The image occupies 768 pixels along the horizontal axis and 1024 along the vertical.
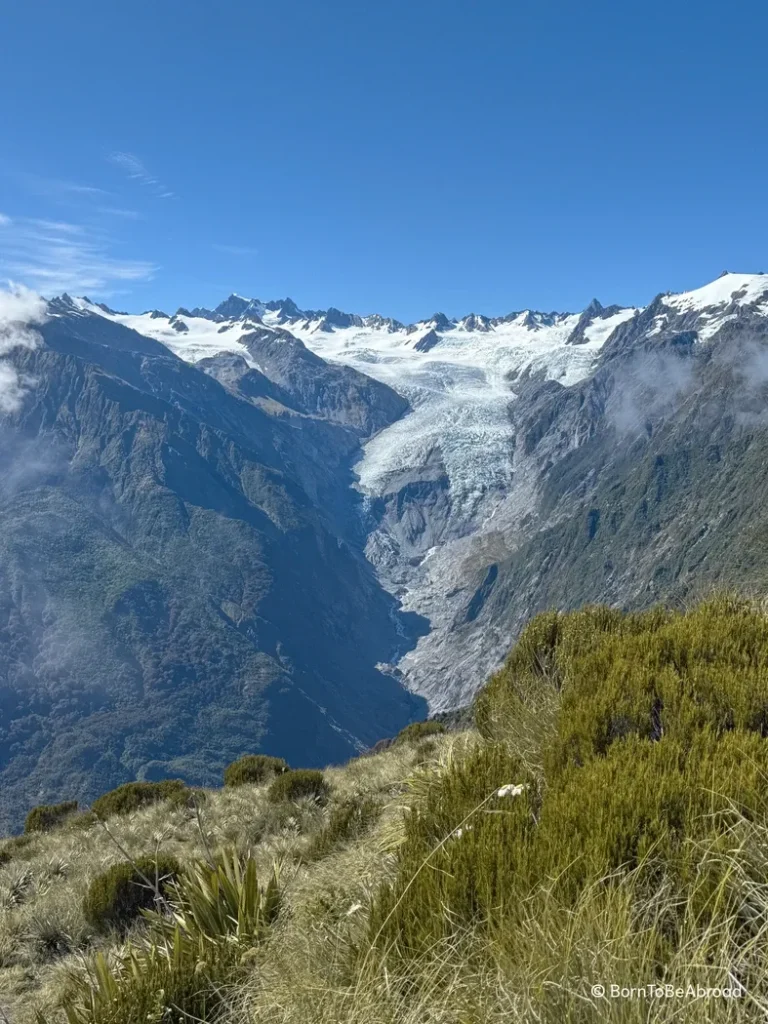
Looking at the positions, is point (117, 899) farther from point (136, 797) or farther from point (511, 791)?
point (136, 797)

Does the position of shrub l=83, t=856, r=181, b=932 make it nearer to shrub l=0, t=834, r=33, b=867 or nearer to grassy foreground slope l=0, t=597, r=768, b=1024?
grassy foreground slope l=0, t=597, r=768, b=1024

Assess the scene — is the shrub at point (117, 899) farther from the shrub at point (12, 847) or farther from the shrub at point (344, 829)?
the shrub at point (12, 847)

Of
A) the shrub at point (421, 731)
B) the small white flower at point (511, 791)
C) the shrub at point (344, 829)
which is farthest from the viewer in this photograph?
the shrub at point (421, 731)

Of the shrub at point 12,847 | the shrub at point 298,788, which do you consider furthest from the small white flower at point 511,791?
the shrub at point 12,847

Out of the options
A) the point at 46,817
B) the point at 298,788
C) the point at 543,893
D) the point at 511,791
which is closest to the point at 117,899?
the point at 298,788

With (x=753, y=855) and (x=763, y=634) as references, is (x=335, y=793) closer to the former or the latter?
(x=763, y=634)
